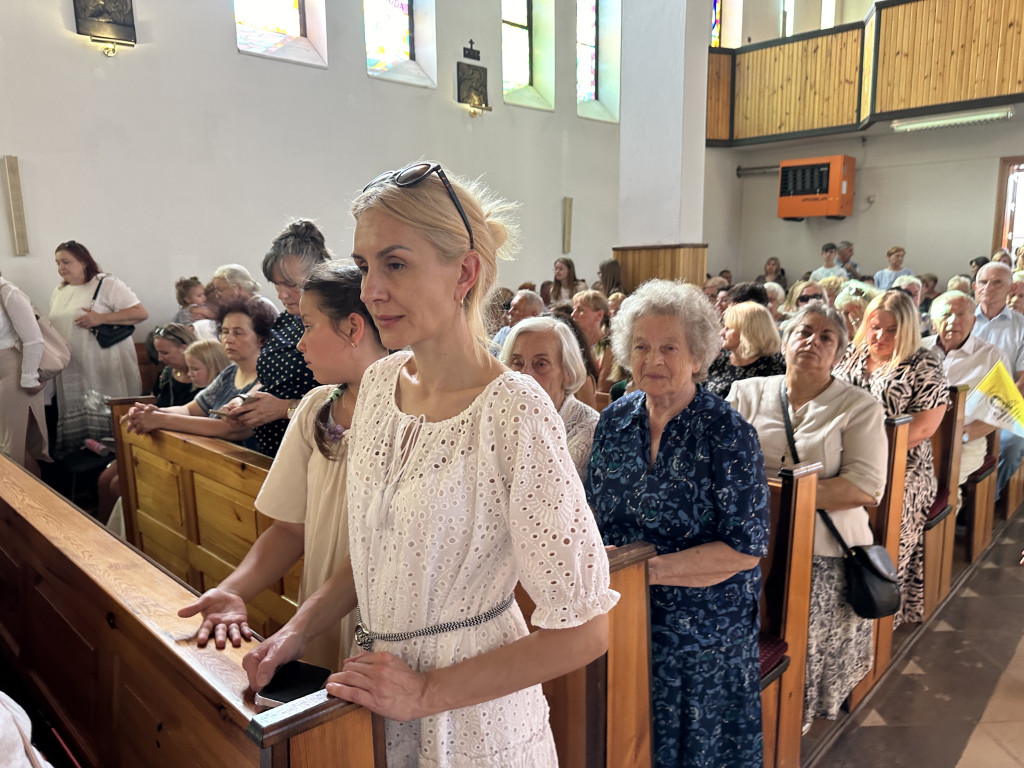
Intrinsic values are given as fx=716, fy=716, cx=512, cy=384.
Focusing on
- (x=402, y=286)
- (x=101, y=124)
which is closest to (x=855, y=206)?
(x=101, y=124)

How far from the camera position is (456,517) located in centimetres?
90

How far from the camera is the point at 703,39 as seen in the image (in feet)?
20.6

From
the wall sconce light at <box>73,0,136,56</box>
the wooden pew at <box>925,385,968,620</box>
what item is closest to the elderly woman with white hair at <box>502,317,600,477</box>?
the wooden pew at <box>925,385,968,620</box>

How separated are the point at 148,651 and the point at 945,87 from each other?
10400 mm

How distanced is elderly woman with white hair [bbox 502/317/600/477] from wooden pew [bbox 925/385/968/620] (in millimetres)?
1970

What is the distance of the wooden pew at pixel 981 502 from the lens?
3.96 m

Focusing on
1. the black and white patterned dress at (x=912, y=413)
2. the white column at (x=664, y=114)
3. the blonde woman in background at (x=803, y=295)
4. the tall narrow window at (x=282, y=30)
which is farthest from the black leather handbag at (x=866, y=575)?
the tall narrow window at (x=282, y=30)

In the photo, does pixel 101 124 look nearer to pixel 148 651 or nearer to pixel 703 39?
pixel 703 39

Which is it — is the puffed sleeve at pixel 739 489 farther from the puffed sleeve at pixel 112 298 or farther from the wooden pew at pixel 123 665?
the puffed sleeve at pixel 112 298

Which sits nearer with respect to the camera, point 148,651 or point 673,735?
point 148,651

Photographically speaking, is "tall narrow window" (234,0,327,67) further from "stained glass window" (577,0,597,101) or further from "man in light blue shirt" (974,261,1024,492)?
"man in light blue shirt" (974,261,1024,492)

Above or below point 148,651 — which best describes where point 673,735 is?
below

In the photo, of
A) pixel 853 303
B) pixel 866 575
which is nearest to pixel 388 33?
pixel 853 303

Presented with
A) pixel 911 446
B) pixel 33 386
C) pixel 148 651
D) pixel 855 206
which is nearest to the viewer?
pixel 148 651
